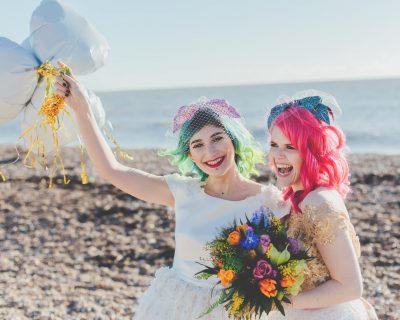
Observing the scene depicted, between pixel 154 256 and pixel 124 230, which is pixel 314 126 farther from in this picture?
pixel 124 230

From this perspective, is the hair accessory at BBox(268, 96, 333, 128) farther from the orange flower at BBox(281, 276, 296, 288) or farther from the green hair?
the orange flower at BBox(281, 276, 296, 288)

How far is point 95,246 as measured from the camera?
741cm

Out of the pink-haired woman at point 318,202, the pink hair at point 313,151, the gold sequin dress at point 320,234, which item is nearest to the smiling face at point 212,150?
the pink-haired woman at point 318,202

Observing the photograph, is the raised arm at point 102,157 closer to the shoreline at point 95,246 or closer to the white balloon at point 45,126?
the white balloon at point 45,126

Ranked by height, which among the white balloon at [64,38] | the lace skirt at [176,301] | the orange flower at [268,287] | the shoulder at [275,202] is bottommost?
the lace skirt at [176,301]

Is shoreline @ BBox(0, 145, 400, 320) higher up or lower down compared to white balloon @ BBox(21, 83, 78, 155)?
lower down

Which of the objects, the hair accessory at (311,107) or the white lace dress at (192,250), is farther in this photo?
the white lace dress at (192,250)

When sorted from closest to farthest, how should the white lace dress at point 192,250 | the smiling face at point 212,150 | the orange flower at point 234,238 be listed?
the orange flower at point 234,238
the white lace dress at point 192,250
the smiling face at point 212,150

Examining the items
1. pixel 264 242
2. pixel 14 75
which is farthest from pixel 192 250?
pixel 14 75

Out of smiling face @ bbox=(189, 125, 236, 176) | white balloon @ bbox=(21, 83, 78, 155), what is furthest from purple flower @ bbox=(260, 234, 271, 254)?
white balloon @ bbox=(21, 83, 78, 155)

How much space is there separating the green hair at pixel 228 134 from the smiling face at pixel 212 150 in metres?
0.04

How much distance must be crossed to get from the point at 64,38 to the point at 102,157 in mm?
654

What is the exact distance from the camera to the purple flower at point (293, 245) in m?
2.49

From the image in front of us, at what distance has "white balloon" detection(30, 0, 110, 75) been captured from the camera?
3.12 m
